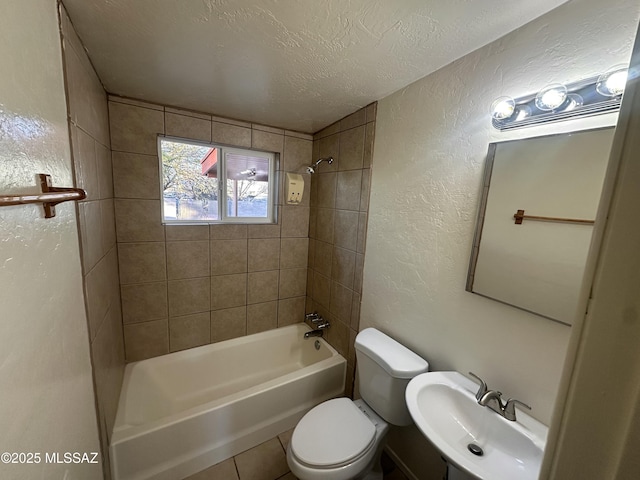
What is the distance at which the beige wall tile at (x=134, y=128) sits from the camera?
1.60 meters

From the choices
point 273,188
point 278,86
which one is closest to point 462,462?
point 278,86

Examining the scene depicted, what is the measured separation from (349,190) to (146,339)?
1.91m

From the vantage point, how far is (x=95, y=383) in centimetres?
103

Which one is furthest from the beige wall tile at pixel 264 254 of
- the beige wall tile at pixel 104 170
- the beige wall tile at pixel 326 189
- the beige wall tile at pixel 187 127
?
the beige wall tile at pixel 104 170

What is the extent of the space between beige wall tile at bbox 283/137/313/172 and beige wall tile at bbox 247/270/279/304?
3.18ft

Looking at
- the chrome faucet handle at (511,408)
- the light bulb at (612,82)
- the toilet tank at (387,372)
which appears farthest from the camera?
the toilet tank at (387,372)

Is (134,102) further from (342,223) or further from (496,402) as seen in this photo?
(496,402)

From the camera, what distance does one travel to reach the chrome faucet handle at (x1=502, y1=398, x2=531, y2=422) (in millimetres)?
928

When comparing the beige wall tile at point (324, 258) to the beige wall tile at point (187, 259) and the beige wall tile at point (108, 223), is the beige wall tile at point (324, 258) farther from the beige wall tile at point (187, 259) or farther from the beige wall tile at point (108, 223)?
the beige wall tile at point (108, 223)

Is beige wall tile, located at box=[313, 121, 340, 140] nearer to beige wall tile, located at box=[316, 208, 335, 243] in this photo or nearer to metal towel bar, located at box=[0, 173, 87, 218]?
beige wall tile, located at box=[316, 208, 335, 243]

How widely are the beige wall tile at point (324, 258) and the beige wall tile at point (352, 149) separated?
0.67 m

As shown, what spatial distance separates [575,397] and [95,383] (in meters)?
1.49

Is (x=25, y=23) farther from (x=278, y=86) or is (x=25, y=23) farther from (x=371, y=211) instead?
(x=371, y=211)

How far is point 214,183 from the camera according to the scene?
2.04 metres
